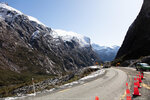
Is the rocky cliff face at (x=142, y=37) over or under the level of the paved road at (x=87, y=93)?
over

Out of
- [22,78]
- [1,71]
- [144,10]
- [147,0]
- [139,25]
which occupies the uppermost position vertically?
[147,0]

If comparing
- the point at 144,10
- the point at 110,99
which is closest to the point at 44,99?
the point at 110,99

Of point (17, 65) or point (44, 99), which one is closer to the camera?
point (44, 99)

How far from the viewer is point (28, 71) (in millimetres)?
187500

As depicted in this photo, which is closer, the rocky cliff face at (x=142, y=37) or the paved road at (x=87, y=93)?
the paved road at (x=87, y=93)

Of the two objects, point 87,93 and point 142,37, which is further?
point 142,37

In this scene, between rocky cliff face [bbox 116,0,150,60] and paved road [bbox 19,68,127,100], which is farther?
rocky cliff face [bbox 116,0,150,60]

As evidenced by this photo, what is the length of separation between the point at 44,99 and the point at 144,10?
87406 mm

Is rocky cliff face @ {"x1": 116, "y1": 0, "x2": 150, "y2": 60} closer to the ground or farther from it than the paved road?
farther from it

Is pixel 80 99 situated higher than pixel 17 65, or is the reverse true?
pixel 17 65

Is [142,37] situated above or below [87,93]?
above

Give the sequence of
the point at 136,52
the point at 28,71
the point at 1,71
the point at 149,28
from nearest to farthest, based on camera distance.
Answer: the point at 136,52 → the point at 149,28 → the point at 1,71 → the point at 28,71

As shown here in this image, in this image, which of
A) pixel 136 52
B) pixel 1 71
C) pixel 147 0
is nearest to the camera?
pixel 136 52

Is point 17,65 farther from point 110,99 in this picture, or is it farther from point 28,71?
point 110,99
